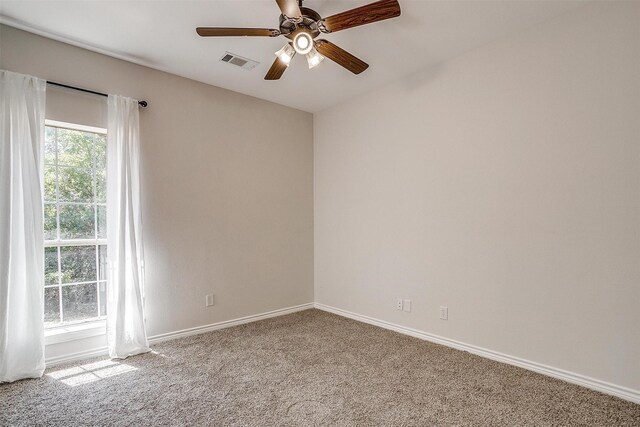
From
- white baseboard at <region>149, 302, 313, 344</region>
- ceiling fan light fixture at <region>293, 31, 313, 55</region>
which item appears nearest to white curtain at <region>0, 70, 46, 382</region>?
white baseboard at <region>149, 302, 313, 344</region>

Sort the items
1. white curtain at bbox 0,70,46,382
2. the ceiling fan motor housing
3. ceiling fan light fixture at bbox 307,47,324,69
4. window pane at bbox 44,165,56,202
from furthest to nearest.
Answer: window pane at bbox 44,165,56,202 < white curtain at bbox 0,70,46,382 < ceiling fan light fixture at bbox 307,47,324,69 < the ceiling fan motor housing

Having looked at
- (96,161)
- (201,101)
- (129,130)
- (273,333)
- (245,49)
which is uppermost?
(245,49)

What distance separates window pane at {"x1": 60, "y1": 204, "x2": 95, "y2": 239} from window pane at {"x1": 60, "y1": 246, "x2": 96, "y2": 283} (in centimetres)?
11

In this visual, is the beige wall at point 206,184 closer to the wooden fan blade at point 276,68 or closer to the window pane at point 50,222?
the window pane at point 50,222

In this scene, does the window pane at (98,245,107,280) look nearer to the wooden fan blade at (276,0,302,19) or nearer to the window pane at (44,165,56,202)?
the window pane at (44,165,56,202)

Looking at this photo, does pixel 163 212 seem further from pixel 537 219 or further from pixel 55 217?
pixel 537 219

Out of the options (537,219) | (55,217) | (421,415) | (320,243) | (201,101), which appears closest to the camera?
(421,415)

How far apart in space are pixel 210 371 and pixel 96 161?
210cm

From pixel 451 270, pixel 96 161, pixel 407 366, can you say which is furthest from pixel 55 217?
pixel 451 270

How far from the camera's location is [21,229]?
2.42 metres

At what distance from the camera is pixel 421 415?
196 cm

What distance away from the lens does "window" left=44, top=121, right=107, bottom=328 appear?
2.76 meters

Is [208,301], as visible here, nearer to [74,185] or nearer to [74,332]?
[74,332]

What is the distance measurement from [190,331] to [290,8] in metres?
3.01
